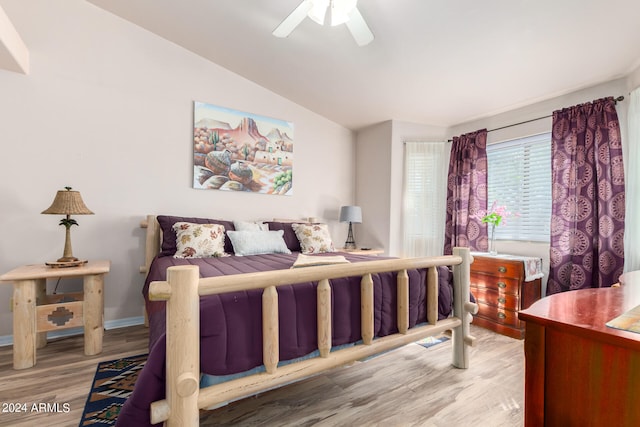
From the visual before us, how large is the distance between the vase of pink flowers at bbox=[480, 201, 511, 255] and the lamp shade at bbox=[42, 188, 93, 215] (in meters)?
3.49

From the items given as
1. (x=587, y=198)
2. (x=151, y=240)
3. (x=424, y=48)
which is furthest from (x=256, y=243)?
(x=587, y=198)

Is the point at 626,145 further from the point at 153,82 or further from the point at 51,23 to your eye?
the point at 51,23

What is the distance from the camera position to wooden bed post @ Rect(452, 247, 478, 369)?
1.92 meters

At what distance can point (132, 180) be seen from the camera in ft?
8.81

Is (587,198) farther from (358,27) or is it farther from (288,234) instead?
(288,234)

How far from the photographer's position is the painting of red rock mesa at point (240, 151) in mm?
3002

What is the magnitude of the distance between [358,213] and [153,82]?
2.57 metres

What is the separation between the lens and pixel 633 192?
2.25 meters

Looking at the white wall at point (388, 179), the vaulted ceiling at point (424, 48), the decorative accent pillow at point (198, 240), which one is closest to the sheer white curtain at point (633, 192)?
the vaulted ceiling at point (424, 48)

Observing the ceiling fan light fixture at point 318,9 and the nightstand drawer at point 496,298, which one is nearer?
the ceiling fan light fixture at point 318,9

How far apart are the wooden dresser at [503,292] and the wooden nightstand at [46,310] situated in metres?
3.15

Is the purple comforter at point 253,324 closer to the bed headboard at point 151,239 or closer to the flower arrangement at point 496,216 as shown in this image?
the bed headboard at point 151,239

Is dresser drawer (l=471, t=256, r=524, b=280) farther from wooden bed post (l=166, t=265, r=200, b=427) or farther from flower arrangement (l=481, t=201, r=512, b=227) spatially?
wooden bed post (l=166, t=265, r=200, b=427)

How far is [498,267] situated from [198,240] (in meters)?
2.64
